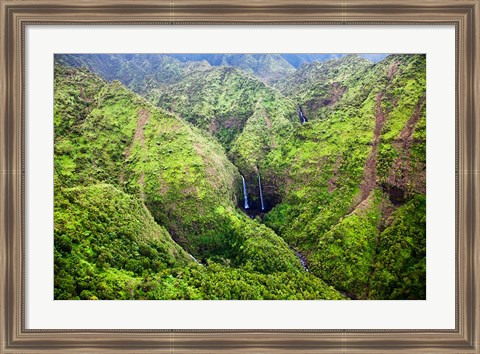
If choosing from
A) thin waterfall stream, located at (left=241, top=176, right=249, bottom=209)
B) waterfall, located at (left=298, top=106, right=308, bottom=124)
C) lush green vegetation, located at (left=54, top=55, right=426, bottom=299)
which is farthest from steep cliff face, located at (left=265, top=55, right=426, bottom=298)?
waterfall, located at (left=298, top=106, right=308, bottom=124)

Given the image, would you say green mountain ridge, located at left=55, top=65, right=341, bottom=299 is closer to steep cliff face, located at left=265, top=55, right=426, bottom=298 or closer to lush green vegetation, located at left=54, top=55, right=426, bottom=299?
lush green vegetation, located at left=54, top=55, right=426, bottom=299

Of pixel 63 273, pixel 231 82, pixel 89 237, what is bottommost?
pixel 63 273

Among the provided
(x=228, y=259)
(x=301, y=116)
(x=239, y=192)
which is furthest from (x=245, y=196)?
(x=301, y=116)

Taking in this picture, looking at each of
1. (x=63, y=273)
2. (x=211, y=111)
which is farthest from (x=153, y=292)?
(x=211, y=111)

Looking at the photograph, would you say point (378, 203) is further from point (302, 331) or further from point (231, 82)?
point (231, 82)

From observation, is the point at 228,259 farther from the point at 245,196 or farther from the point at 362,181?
the point at 245,196

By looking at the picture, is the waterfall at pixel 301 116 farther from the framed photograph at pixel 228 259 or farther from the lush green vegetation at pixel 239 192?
the framed photograph at pixel 228 259

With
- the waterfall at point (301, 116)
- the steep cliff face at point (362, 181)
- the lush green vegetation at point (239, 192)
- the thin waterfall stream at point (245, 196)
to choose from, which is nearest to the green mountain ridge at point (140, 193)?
the lush green vegetation at point (239, 192)

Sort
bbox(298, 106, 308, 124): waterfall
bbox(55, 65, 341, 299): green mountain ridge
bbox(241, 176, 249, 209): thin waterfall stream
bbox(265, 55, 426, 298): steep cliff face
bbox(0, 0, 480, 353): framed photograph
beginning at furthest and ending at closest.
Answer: bbox(298, 106, 308, 124): waterfall
bbox(241, 176, 249, 209): thin waterfall stream
bbox(265, 55, 426, 298): steep cliff face
bbox(55, 65, 341, 299): green mountain ridge
bbox(0, 0, 480, 353): framed photograph
